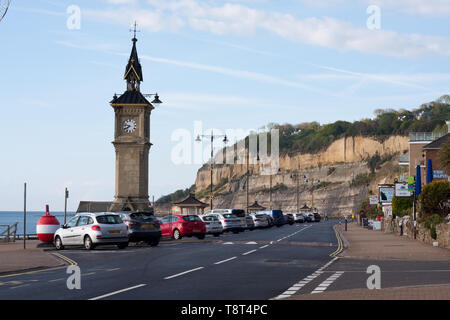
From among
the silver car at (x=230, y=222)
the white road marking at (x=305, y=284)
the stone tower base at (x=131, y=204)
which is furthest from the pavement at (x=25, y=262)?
the stone tower base at (x=131, y=204)

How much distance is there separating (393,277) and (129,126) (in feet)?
157

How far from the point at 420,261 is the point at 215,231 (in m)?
20.7

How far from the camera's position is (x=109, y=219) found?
2786 cm

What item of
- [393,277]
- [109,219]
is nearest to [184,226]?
[109,219]

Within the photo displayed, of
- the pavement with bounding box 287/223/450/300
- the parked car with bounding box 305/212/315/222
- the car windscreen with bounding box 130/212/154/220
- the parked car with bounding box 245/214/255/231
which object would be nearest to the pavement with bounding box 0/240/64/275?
the car windscreen with bounding box 130/212/154/220

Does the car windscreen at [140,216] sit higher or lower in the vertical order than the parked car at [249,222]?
higher

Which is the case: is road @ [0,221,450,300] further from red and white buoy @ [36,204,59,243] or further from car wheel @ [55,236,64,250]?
red and white buoy @ [36,204,59,243]

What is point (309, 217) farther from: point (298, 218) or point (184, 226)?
point (184, 226)

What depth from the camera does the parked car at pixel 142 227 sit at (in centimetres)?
2994

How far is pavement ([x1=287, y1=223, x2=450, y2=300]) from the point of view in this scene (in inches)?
493

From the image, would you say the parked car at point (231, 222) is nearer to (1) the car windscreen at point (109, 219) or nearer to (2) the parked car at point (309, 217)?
(1) the car windscreen at point (109, 219)

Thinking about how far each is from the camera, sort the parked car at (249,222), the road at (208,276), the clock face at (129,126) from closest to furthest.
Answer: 1. the road at (208,276)
2. the parked car at (249,222)
3. the clock face at (129,126)

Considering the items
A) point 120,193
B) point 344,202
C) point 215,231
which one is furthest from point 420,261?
point 344,202

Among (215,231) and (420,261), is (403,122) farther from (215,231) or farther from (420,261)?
(420,261)
